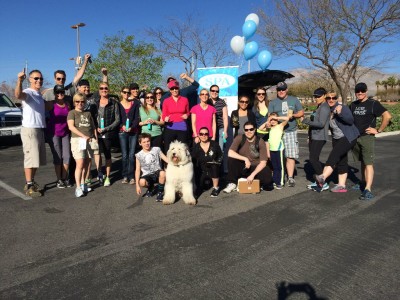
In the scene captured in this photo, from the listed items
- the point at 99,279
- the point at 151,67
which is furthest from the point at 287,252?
the point at 151,67

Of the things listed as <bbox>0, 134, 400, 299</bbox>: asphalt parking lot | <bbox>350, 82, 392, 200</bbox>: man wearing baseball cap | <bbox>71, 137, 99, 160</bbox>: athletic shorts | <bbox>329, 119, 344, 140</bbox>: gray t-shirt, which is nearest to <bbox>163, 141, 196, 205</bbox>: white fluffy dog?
<bbox>0, 134, 400, 299</bbox>: asphalt parking lot

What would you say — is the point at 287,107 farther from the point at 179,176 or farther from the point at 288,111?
the point at 179,176

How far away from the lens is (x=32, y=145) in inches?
209

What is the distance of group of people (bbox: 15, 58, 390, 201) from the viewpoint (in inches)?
209

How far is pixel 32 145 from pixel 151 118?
6.88 ft

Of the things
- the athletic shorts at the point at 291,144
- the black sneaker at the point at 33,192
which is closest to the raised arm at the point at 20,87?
Result: the black sneaker at the point at 33,192

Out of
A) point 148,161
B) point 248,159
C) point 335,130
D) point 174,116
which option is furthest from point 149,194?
point 335,130

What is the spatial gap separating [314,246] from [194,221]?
1.57 meters

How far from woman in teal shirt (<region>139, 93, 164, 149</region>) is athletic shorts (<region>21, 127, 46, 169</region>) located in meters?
1.78

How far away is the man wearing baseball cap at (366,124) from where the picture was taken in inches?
200

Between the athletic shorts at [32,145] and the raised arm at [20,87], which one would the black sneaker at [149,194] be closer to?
the athletic shorts at [32,145]

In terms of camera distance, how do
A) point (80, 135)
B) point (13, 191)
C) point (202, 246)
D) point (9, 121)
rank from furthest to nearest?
point (9, 121) < point (13, 191) < point (80, 135) < point (202, 246)

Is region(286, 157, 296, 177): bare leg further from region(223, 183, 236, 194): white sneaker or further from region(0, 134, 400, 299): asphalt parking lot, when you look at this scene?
region(223, 183, 236, 194): white sneaker

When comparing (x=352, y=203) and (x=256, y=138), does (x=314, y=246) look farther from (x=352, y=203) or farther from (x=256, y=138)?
(x=256, y=138)
